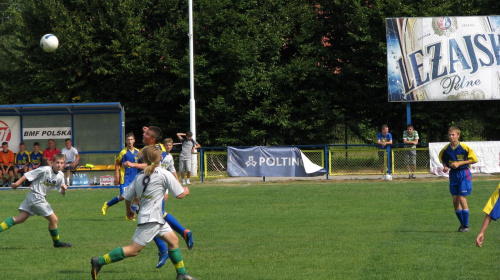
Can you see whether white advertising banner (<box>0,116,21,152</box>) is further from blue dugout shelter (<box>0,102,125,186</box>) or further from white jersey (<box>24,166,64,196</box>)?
white jersey (<box>24,166,64,196</box>)

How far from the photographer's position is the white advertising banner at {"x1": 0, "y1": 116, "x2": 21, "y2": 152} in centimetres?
2512

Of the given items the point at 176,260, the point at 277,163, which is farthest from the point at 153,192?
the point at 277,163

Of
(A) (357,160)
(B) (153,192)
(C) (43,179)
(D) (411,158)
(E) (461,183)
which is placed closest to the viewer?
(B) (153,192)

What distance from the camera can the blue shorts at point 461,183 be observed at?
1248cm

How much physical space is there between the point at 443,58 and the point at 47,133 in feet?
48.4

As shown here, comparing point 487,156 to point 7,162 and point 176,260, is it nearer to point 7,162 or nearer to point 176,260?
point 7,162

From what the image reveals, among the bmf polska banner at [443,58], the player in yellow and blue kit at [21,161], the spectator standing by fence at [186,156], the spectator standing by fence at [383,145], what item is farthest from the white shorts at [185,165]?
the bmf polska banner at [443,58]

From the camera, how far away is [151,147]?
814 centimetres

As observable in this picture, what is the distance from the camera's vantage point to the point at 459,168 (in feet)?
41.4

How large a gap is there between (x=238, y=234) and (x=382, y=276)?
4279 mm

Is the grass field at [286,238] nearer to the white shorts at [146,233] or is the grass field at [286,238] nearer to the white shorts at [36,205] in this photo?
the white shorts at [36,205]

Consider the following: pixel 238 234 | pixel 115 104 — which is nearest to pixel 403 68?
pixel 115 104

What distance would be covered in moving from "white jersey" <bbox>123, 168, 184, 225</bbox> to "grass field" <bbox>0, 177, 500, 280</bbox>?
1.00 m

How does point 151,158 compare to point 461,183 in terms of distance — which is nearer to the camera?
point 151,158
